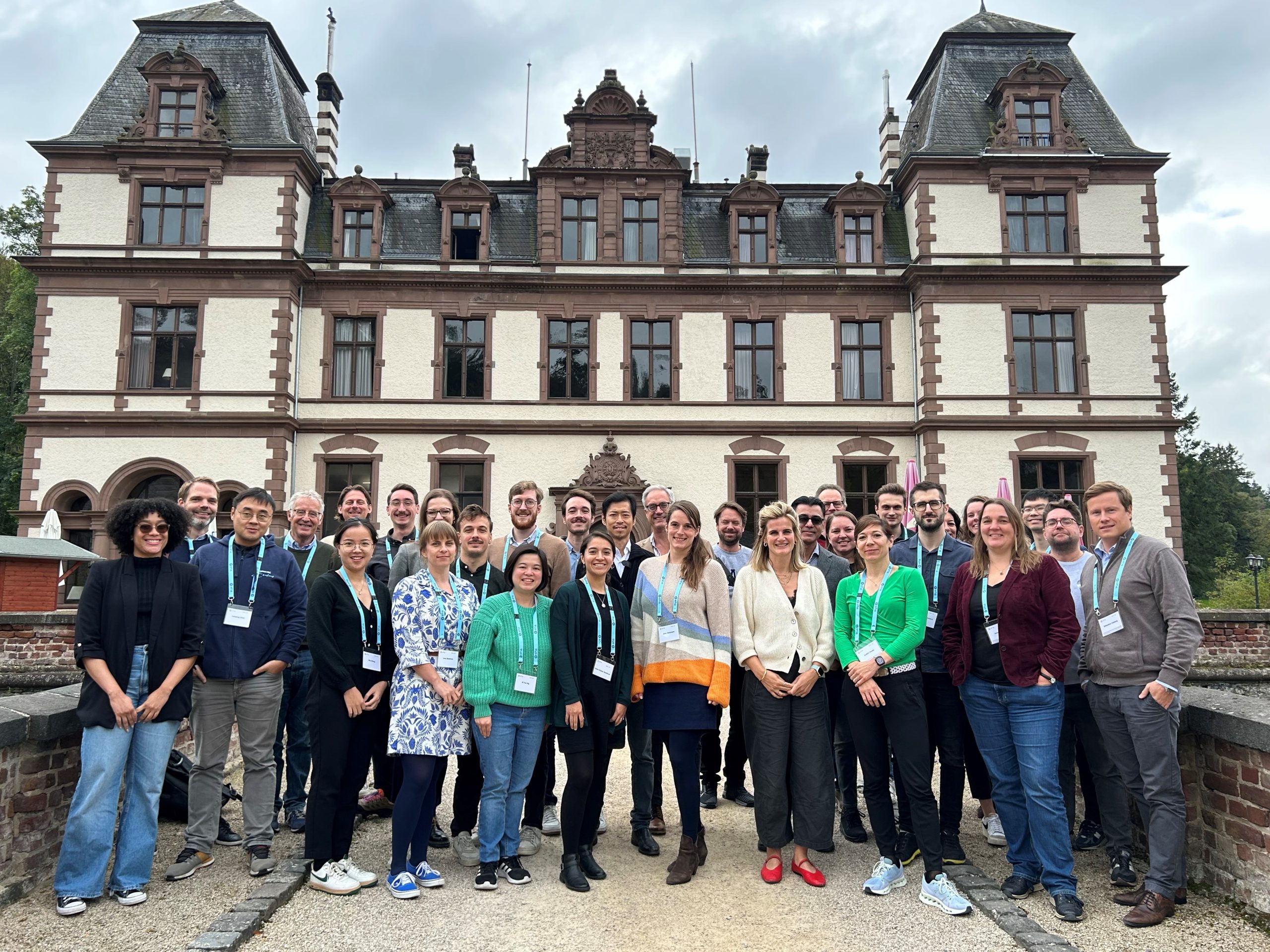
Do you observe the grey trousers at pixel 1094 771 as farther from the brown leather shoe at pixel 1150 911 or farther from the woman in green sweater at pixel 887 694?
the woman in green sweater at pixel 887 694

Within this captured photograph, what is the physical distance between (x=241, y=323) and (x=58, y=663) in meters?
9.95

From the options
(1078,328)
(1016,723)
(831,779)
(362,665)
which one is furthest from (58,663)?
(1078,328)

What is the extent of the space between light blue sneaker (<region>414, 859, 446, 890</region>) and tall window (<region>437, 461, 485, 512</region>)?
15.3 metres

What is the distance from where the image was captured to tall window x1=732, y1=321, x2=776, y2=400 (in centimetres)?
2077

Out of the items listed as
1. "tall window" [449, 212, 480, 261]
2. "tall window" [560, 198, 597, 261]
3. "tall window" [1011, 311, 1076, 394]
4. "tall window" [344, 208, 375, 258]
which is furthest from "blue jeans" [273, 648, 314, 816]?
"tall window" [1011, 311, 1076, 394]

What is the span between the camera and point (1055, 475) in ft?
65.5

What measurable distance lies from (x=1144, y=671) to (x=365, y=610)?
A: 14.7 feet

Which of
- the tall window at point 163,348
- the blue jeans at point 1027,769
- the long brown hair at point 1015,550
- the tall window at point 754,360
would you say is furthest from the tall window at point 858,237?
the blue jeans at point 1027,769

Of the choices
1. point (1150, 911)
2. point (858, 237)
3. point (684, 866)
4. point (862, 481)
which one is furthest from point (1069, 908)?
point (858, 237)

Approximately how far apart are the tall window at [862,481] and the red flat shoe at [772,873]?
15.6 m

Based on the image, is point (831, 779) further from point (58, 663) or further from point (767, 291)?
point (767, 291)

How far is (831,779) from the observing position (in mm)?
5262

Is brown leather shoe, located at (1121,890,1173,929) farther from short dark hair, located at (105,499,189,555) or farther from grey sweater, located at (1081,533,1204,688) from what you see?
short dark hair, located at (105,499,189,555)

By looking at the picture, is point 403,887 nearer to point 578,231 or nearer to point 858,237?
point 578,231
